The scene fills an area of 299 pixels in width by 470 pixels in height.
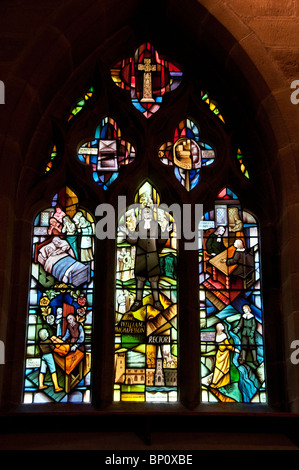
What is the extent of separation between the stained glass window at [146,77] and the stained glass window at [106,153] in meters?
0.35

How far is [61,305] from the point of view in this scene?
8070 millimetres

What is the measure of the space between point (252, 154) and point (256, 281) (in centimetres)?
119

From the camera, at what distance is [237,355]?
26.1 feet

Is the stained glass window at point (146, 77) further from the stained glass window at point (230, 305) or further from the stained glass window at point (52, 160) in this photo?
the stained glass window at point (230, 305)

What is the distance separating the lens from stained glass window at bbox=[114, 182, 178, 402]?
7.83 m

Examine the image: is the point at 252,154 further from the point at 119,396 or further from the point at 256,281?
the point at 119,396

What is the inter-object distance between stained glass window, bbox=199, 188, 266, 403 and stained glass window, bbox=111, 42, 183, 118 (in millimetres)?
1151

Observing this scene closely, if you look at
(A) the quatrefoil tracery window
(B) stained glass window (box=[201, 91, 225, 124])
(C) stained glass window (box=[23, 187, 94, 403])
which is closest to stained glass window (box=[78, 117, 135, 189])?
(A) the quatrefoil tracery window

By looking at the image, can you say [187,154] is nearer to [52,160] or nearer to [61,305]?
[52,160]

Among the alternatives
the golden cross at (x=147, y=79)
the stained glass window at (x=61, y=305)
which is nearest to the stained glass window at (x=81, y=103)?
the golden cross at (x=147, y=79)

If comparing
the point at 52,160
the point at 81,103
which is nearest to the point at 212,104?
the point at 81,103
